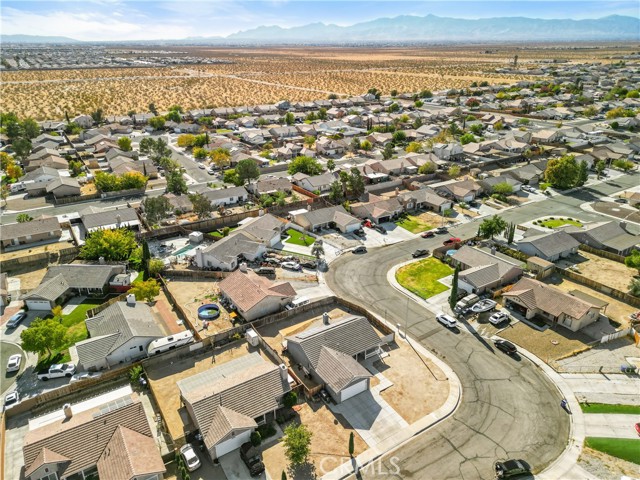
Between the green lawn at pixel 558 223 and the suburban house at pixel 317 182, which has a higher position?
the suburban house at pixel 317 182

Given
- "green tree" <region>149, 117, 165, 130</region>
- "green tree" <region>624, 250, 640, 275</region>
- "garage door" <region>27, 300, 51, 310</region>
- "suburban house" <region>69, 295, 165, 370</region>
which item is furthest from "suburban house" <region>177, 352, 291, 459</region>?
"green tree" <region>149, 117, 165, 130</region>

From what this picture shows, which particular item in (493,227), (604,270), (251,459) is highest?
(493,227)

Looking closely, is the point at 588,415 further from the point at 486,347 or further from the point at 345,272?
the point at 345,272

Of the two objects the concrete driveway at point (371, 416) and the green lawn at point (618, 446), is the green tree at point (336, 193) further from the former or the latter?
the green lawn at point (618, 446)

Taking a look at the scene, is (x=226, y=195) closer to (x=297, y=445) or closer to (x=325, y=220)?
(x=325, y=220)

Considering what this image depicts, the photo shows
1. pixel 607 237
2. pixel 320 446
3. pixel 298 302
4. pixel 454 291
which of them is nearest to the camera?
pixel 320 446

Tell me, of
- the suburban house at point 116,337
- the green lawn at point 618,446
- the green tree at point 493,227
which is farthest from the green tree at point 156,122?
the green lawn at point 618,446

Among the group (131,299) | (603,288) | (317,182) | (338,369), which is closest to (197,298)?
(131,299)
